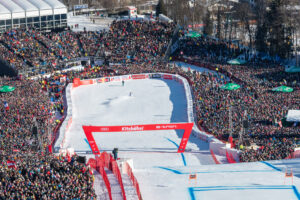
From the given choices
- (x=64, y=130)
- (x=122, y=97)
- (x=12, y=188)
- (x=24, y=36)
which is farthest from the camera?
(x=24, y=36)

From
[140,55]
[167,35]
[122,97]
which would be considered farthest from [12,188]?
[167,35]

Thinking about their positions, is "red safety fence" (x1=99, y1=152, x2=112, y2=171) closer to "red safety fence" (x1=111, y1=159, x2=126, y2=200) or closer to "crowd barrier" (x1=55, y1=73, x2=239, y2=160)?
"red safety fence" (x1=111, y1=159, x2=126, y2=200)

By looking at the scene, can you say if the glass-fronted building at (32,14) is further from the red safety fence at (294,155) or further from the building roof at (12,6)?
the red safety fence at (294,155)

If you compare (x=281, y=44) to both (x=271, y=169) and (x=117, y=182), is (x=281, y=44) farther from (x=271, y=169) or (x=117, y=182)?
(x=117, y=182)

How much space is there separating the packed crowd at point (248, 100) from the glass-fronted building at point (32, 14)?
16370 millimetres

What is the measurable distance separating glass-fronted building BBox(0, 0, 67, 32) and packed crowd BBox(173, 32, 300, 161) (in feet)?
53.7

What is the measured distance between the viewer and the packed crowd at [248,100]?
3169cm

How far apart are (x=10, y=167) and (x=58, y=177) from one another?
123 inches

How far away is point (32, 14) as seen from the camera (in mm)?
64438

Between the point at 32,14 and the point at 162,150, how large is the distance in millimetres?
35891

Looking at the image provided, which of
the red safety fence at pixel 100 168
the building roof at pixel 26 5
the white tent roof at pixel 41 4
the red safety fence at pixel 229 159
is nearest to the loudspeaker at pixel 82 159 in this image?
the red safety fence at pixel 100 168

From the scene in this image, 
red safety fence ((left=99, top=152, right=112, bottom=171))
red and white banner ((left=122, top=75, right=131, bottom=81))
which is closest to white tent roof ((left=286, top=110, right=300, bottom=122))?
red safety fence ((left=99, top=152, right=112, bottom=171))

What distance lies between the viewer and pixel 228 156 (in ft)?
105

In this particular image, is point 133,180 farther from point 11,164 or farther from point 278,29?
point 278,29
